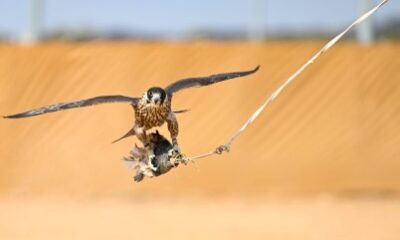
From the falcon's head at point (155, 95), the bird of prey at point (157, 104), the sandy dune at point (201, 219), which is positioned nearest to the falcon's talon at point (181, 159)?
the bird of prey at point (157, 104)

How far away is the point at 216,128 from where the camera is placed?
14.0 m

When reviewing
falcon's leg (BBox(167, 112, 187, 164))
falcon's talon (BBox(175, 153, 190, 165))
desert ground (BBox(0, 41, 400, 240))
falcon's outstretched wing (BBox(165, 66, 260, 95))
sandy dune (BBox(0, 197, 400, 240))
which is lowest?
falcon's talon (BBox(175, 153, 190, 165))

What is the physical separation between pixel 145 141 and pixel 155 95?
9.9 inches

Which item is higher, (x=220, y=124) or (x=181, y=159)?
(x=220, y=124)

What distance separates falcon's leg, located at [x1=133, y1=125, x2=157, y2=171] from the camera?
2.57m

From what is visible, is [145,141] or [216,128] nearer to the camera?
Answer: [145,141]

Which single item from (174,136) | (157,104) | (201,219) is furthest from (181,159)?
(201,219)

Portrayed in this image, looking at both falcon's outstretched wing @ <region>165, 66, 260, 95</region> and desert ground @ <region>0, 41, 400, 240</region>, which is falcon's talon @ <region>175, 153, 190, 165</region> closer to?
falcon's outstretched wing @ <region>165, 66, 260, 95</region>

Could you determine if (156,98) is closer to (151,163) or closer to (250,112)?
(151,163)

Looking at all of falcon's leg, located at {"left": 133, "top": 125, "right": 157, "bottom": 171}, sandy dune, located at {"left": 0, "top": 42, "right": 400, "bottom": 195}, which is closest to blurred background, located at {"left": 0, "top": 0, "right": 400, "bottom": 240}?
sandy dune, located at {"left": 0, "top": 42, "right": 400, "bottom": 195}

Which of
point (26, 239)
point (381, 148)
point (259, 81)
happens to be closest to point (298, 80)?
point (259, 81)

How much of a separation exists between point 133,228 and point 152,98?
9225 mm

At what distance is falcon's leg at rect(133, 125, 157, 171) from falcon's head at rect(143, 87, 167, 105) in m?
0.11

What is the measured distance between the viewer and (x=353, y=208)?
1334 centimetres
